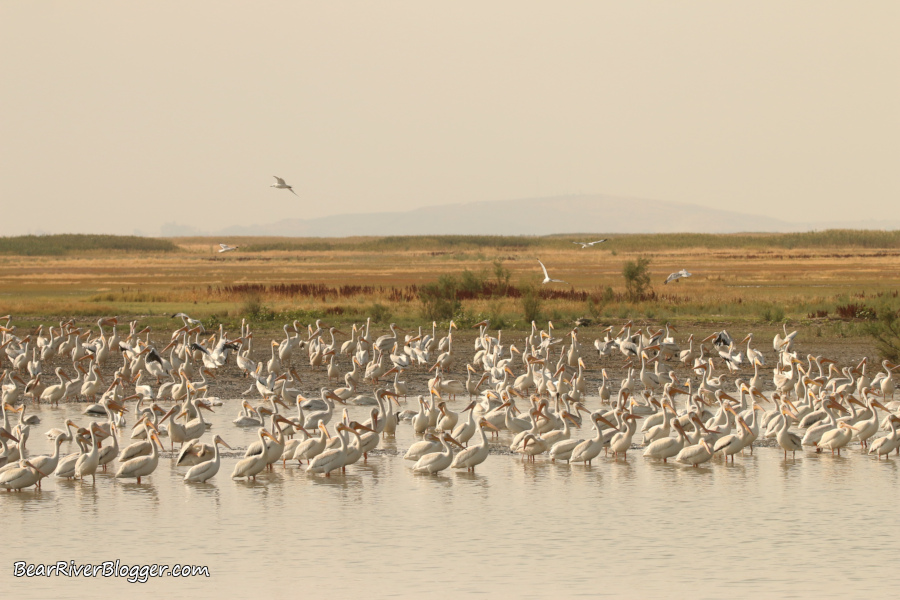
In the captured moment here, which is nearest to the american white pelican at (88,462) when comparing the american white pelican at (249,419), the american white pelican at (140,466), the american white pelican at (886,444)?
the american white pelican at (140,466)

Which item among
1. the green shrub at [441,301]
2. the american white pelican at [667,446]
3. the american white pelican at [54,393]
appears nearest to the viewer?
the american white pelican at [667,446]

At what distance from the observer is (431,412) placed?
15195 mm

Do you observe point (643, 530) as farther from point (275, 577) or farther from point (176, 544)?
point (176, 544)

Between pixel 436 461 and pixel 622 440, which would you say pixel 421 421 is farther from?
pixel 622 440

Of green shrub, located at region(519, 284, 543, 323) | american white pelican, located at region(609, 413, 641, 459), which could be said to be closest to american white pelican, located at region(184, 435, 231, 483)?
american white pelican, located at region(609, 413, 641, 459)

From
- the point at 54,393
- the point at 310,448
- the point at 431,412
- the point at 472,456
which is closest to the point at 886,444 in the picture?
the point at 472,456

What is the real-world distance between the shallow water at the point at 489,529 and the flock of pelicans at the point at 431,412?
30 centimetres

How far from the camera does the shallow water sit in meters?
8.64

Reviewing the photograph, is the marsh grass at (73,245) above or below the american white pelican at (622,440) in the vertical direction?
above

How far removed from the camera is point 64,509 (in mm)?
10938

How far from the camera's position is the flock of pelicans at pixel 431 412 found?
12656 millimetres

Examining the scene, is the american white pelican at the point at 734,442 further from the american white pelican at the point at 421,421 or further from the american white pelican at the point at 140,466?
the american white pelican at the point at 140,466

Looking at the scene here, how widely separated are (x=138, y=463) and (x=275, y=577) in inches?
150

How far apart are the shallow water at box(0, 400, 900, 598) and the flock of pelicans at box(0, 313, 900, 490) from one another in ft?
0.98
